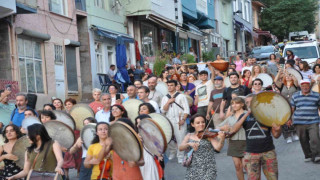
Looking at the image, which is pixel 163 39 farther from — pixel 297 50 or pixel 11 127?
pixel 11 127

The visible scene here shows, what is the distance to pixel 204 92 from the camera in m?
14.2

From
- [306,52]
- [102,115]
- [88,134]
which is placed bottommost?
[88,134]

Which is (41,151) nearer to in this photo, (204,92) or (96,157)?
(96,157)

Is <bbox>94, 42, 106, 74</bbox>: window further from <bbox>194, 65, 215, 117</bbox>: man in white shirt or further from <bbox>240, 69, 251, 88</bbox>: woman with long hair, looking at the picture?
<bbox>194, 65, 215, 117</bbox>: man in white shirt

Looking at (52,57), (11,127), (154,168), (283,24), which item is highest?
(283,24)

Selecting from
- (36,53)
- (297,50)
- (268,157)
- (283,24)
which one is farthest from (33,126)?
(283,24)

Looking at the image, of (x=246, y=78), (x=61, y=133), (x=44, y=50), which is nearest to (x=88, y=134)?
(x=61, y=133)

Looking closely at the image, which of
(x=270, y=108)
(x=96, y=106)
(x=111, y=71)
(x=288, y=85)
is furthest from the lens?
(x=111, y=71)

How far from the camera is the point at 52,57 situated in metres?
21.2

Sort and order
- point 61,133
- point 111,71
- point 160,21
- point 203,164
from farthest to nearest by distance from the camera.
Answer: point 160,21
point 111,71
point 61,133
point 203,164

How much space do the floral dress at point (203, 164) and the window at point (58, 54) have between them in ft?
47.3

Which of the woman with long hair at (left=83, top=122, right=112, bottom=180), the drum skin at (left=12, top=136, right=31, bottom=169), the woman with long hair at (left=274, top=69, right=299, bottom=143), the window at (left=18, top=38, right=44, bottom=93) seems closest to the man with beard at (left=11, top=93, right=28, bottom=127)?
the drum skin at (left=12, top=136, right=31, bottom=169)

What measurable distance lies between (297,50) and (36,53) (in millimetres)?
12245

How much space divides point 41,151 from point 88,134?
3.31ft
